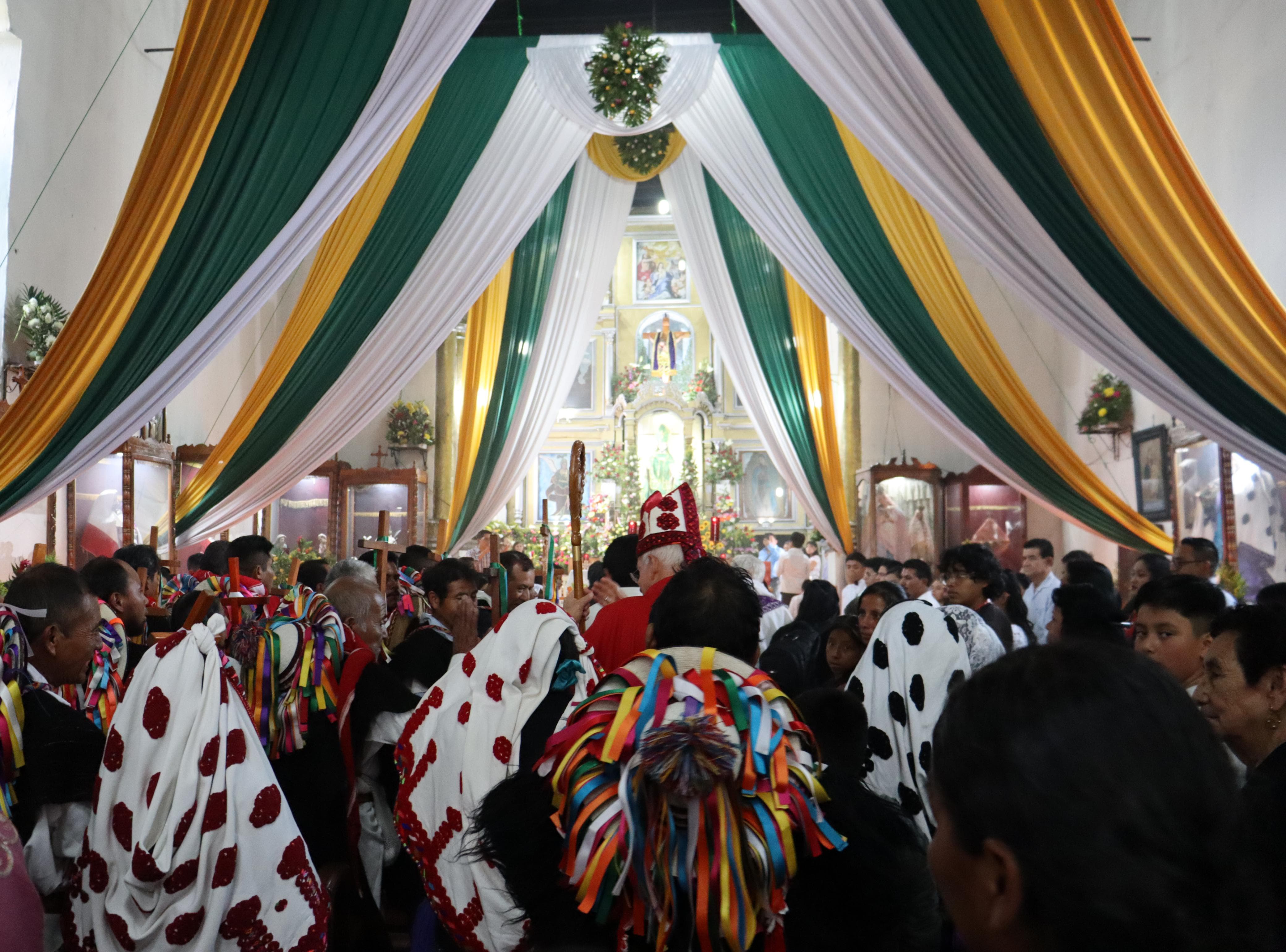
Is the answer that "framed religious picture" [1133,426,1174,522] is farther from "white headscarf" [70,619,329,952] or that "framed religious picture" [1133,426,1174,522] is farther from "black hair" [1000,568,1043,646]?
"white headscarf" [70,619,329,952]

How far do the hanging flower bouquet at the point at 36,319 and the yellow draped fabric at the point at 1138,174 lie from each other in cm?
599

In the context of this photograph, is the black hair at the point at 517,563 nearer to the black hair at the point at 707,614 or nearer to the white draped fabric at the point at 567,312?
the white draped fabric at the point at 567,312

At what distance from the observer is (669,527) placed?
3.83 metres

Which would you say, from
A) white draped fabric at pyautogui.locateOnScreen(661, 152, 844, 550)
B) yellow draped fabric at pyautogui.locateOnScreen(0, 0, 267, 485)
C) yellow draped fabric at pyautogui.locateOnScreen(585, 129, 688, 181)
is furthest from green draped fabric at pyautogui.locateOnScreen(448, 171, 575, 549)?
yellow draped fabric at pyautogui.locateOnScreen(0, 0, 267, 485)

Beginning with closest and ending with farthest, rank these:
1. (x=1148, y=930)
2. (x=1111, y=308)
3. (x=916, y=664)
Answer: (x=1148, y=930)
(x=916, y=664)
(x=1111, y=308)

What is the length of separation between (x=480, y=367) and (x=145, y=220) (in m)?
5.35

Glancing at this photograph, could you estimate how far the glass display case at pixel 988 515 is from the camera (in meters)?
13.1

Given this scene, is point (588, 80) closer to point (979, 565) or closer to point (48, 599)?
point (979, 565)

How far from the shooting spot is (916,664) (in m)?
3.42

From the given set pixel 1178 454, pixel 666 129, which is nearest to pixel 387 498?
pixel 666 129

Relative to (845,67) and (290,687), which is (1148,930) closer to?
(290,687)

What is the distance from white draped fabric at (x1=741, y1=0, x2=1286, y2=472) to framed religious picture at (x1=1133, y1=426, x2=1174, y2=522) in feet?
18.1

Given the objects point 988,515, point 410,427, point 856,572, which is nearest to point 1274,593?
point 856,572

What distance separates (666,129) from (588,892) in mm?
7714
